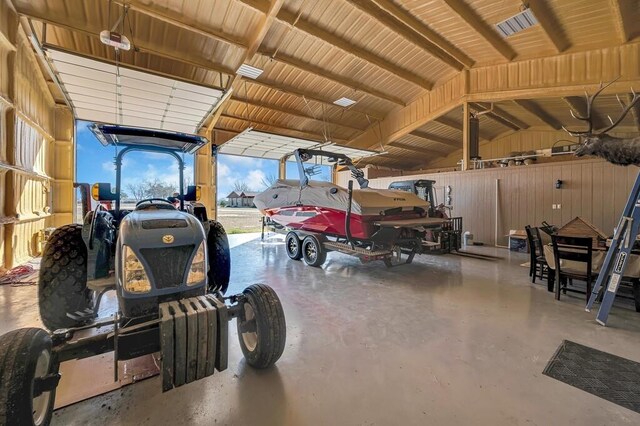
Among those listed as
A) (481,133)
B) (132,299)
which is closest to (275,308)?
(132,299)

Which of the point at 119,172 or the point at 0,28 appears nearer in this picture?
the point at 119,172

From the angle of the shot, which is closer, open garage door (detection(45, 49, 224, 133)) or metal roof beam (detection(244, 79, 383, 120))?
open garage door (detection(45, 49, 224, 133))

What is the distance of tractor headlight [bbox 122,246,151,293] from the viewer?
1.80 meters

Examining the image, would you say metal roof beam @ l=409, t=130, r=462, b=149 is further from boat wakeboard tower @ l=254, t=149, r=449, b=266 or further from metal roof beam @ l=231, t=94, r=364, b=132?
boat wakeboard tower @ l=254, t=149, r=449, b=266

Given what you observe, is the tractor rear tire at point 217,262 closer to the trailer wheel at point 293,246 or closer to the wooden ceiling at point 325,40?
the trailer wheel at point 293,246

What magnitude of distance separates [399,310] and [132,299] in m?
2.89

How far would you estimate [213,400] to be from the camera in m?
1.92

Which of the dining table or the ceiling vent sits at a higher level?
the ceiling vent

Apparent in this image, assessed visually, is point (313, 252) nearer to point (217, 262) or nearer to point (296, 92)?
point (217, 262)

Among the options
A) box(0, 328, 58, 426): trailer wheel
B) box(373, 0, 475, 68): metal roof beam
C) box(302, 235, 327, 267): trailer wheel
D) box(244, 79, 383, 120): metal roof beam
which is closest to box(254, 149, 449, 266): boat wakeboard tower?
box(302, 235, 327, 267): trailer wheel

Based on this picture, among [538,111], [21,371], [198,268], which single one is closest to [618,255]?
[198,268]

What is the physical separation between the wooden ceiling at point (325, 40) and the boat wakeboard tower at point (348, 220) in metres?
3.26

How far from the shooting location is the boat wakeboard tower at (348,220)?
518 centimetres

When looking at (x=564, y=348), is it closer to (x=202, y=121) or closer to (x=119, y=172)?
(x=119, y=172)
